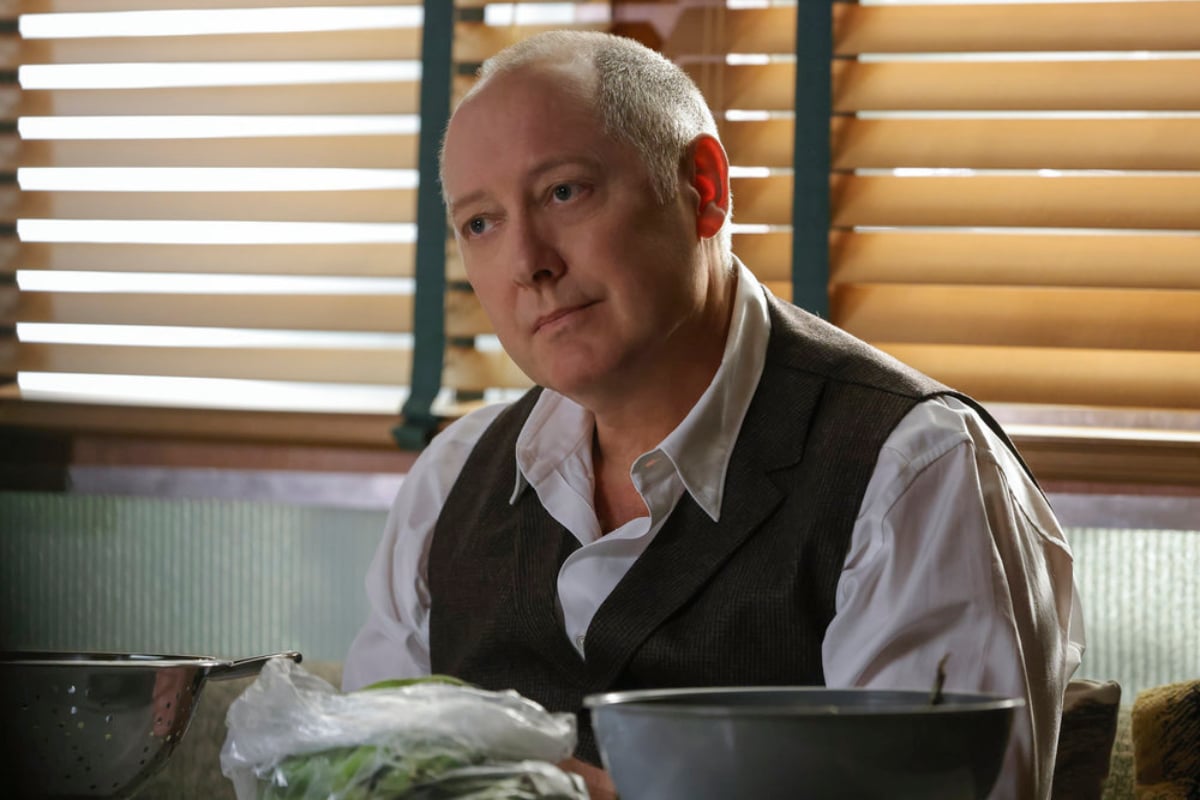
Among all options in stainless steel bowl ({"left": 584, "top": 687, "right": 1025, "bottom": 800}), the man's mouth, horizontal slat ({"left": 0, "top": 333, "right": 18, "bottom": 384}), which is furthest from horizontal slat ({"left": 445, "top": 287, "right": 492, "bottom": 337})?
stainless steel bowl ({"left": 584, "top": 687, "right": 1025, "bottom": 800})

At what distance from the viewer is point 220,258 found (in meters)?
2.41

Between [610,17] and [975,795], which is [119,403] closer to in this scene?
[610,17]

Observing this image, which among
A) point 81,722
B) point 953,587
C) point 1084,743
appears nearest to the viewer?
point 81,722

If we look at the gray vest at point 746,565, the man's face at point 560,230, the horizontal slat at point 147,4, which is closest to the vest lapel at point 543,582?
the gray vest at point 746,565

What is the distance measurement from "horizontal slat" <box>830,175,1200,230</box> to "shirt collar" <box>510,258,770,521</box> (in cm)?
62

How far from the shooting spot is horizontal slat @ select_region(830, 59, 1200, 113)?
199cm

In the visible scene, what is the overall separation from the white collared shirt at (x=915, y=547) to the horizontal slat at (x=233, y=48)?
104 cm

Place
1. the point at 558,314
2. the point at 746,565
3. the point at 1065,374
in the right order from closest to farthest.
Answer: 1. the point at 746,565
2. the point at 558,314
3. the point at 1065,374

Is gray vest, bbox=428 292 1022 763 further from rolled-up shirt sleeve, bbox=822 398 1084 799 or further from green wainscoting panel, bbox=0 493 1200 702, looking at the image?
green wainscoting panel, bbox=0 493 1200 702

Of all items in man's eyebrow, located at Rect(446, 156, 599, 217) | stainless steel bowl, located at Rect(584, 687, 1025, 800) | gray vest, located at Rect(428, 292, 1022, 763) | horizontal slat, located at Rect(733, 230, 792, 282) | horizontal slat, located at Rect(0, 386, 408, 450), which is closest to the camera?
stainless steel bowl, located at Rect(584, 687, 1025, 800)

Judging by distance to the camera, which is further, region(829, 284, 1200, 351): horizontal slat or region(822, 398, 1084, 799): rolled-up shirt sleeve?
region(829, 284, 1200, 351): horizontal slat

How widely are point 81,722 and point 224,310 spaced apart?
168 cm

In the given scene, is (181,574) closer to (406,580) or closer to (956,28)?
(406,580)

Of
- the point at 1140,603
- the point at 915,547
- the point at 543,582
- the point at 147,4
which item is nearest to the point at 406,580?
the point at 543,582
